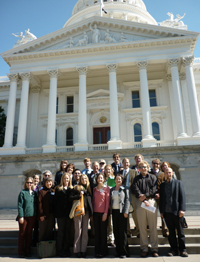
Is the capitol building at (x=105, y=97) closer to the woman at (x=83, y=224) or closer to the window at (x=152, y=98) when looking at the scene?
the window at (x=152, y=98)

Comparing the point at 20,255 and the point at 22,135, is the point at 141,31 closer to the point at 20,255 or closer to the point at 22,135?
the point at 22,135

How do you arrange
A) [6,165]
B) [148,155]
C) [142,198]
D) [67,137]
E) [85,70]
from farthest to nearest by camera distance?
[67,137] < [85,70] < [6,165] < [148,155] < [142,198]

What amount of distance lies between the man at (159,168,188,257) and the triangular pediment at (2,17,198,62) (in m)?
18.1

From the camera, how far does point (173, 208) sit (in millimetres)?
7277

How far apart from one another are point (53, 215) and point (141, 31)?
20.4 metres

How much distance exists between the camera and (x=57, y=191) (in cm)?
786

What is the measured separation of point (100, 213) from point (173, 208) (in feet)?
7.25

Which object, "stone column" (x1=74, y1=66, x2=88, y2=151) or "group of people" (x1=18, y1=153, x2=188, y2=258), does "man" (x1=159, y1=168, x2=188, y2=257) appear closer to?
"group of people" (x1=18, y1=153, x2=188, y2=258)

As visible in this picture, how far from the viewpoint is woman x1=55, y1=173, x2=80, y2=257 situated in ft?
25.0

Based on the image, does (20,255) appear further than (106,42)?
No

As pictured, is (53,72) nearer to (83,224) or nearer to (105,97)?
(105,97)

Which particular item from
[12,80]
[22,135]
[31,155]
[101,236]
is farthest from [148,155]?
[12,80]

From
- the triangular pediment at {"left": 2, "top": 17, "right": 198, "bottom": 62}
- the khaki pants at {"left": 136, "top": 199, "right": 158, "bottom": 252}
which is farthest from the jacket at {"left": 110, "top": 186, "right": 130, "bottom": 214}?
the triangular pediment at {"left": 2, "top": 17, "right": 198, "bottom": 62}

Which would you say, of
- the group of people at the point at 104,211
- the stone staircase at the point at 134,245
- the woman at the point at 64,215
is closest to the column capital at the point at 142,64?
the group of people at the point at 104,211
